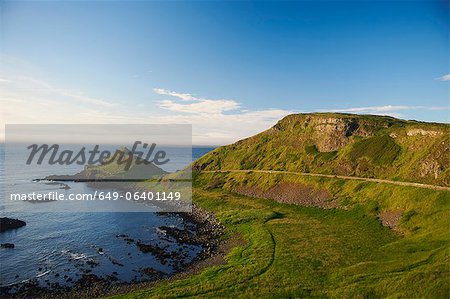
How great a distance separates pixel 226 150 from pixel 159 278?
134945mm

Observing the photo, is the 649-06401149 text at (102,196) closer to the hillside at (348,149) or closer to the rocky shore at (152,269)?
the hillside at (348,149)

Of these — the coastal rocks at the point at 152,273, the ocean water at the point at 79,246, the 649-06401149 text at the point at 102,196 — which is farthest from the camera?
the 649-06401149 text at the point at 102,196

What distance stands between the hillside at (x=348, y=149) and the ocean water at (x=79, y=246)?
67609 millimetres

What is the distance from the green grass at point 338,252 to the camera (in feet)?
142

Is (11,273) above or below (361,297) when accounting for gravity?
below

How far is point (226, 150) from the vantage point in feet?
611

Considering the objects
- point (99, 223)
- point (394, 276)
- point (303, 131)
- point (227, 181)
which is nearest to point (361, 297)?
point (394, 276)

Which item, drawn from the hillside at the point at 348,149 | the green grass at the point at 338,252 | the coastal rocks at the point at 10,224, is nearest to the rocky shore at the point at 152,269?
the green grass at the point at 338,252

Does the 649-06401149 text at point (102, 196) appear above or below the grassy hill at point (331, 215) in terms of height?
below

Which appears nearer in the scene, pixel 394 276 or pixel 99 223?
pixel 394 276

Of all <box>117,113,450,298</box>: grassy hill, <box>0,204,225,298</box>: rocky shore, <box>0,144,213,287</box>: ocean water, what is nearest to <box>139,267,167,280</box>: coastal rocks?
<box>0,204,225,298</box>: rocky shore

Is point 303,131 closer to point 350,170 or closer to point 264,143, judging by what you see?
point 264,143

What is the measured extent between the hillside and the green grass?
1030 centimetres

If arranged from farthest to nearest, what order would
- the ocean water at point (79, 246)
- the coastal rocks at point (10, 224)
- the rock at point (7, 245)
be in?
the coastal rocks at point (10, 224), the rock at point (7, 245), the ocean water at point (79, 246)
